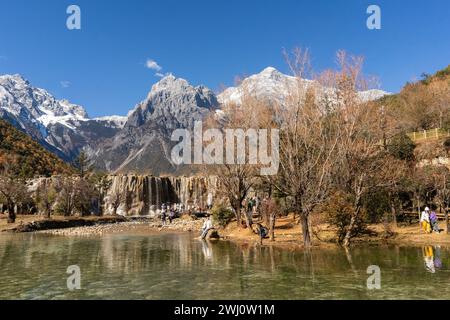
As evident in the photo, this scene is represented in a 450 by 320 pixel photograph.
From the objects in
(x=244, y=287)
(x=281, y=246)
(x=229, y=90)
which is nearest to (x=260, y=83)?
(x=229, y=90)

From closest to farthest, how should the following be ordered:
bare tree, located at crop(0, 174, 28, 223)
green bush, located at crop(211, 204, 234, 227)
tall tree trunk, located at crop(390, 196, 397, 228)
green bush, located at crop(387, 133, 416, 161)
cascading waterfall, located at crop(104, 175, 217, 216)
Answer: tall tree trunk, located at crop(390, 196, 397, 228), green bush, located at crop(387, 133, 416, 161), green bush, located at crop(211, 204, 234, 227), bare tree, located at crop(0, 174, 28, 223), cascading waterfall, located at crop(104, 175, 217, 216)

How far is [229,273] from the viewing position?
48.4 ft

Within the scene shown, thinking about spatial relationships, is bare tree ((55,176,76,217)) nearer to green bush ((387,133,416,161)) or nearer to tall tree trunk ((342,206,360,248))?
green bush ((387,133,416,161))

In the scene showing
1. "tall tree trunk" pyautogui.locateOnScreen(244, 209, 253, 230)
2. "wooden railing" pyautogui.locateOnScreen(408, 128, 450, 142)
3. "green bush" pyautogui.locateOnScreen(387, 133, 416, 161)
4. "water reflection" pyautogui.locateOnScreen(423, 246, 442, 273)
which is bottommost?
"water reflection" pyautogui.locateOnScreen(423, 246, 442, 273)

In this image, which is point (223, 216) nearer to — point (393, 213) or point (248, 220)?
point (248, 220)

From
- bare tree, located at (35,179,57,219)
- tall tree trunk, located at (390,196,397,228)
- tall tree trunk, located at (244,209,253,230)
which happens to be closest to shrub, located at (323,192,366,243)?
tall tree trunk, located at (390,196,397,228)

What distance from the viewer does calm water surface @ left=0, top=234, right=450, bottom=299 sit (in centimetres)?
1138


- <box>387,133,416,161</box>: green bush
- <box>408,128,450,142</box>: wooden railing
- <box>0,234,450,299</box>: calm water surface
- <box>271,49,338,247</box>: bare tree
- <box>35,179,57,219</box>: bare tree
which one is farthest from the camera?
<box>35,179,57,219</box>: bare tree

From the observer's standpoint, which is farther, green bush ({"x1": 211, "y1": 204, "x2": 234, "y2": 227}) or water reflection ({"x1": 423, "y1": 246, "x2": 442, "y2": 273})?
green bush ({"x1": 211, "y1": 204, "x2": 234, "y2": 227})

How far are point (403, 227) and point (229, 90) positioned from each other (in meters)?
16.3

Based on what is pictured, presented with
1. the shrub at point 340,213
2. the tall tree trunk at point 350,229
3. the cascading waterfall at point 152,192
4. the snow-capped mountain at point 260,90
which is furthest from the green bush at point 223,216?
the cascading waterfall at point 152,192

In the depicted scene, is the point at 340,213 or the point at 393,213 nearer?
the point at 340,213

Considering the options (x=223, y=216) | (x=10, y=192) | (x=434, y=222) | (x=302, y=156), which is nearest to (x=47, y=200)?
(x=10, y=192)

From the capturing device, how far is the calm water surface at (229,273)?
11.4 meters
